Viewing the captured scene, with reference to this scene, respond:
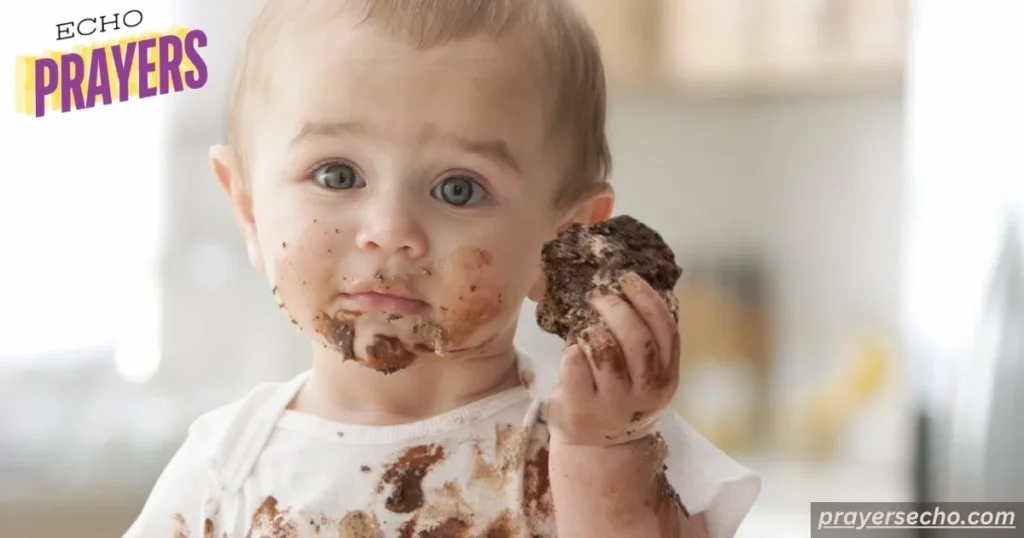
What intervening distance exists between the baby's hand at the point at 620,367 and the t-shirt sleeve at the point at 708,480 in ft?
0.31

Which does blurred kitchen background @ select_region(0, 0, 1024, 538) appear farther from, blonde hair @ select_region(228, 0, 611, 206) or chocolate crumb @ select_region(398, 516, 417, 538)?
chocolate crumb @ select_region(398, 516, 417, 538)

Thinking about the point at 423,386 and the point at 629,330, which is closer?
the point at 629,330

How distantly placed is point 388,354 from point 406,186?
12 centimetres

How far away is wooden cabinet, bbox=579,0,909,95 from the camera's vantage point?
76cm

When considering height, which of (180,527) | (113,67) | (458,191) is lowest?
(180,527)

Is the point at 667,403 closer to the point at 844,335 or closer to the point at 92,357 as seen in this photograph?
the point at 844,335

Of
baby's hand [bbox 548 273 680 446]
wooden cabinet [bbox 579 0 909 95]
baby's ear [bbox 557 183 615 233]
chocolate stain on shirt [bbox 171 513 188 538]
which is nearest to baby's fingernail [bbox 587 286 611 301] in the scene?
baby's hand [bbox 548 273 680 446]

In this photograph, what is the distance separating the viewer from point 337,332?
27.8 inches

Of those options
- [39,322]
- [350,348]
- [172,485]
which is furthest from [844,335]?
[39,322]

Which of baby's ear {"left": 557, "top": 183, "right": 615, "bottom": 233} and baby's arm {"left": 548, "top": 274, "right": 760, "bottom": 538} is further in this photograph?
baby's ear {"left": 557, "top": 183, "right": 615, "bottom": 233}

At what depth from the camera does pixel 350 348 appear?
0.71m

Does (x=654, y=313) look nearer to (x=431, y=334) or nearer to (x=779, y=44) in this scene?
(x=431, y=334)

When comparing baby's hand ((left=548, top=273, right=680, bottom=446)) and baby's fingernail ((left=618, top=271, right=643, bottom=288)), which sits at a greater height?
baby's fingernail ((left=618, top=271, right=643, bottom=288))

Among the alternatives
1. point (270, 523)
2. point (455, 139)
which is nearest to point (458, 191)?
point (455, 139)
